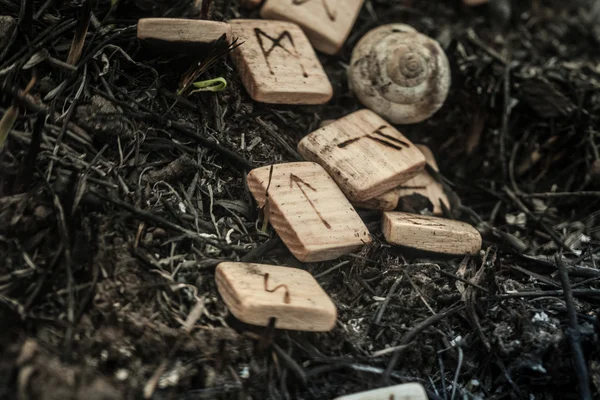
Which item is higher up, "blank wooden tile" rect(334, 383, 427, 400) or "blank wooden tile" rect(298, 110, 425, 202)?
"blank wooden tile" rect(298, 110, 425, 202)

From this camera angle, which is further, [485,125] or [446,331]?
[485,125]

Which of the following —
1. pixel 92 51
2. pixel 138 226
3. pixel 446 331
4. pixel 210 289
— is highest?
pixel 92 51

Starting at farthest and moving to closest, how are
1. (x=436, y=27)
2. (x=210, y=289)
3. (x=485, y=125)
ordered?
(x=436, y=27)
(x=485, y=125)
(x=210, y=289)

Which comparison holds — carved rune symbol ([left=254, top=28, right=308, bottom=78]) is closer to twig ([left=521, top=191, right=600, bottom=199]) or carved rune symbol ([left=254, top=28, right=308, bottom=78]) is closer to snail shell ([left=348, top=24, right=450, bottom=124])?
snail shell ([left=348, top=24, right=450, bottom=124])

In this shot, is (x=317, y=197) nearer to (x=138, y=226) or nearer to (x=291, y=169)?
(x=291, y=169)

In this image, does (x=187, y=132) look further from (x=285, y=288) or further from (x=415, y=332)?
(x=415, y=332)

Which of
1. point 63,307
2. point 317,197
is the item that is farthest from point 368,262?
point 63,307

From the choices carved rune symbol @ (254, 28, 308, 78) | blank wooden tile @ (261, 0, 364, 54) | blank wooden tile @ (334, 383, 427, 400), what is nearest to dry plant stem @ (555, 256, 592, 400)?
blank wooden tile @ (334, 383, 427, 400)

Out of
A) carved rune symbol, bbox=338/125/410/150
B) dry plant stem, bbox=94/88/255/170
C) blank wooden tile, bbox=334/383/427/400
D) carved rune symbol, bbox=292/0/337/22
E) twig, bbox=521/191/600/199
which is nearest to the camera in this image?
blank wooden tile, bbox=334/383/427/400
